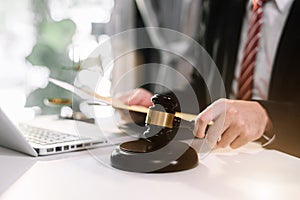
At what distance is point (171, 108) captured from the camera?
1.94 feet

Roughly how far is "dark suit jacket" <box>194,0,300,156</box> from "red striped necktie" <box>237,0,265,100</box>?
0.18ft

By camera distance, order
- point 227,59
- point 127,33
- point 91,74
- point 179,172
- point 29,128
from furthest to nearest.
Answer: point 127,33
point 227,59
point 91,74
point 29,128
point 179,172

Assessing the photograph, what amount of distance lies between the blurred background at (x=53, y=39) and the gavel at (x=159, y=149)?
2.98 ft

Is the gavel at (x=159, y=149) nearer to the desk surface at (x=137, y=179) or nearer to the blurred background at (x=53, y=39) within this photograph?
the desk surface at (x=137, y=179)

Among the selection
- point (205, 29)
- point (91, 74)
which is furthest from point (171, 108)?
point (205, 29)

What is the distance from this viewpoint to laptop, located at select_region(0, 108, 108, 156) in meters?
0.61

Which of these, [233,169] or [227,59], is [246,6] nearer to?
[227,59]

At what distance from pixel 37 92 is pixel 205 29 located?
0.93 m

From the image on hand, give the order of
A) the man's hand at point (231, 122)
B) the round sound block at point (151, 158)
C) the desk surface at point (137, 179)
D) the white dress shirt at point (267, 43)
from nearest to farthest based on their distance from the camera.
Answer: the desk surface at point (137, 179), the round sound block at point (151, 158), the man's hand at point (231, 122), the white dress shirt at point (267, 43)

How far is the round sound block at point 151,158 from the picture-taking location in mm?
553

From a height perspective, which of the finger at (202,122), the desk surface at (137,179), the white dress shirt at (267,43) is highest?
the white dress shirt at (267,43)

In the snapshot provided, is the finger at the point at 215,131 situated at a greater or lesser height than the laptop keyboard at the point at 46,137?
greater

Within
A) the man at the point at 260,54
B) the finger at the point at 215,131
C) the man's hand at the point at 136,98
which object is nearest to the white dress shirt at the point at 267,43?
the man at the point at 260,54

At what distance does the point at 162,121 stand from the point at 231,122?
9.8 inches
